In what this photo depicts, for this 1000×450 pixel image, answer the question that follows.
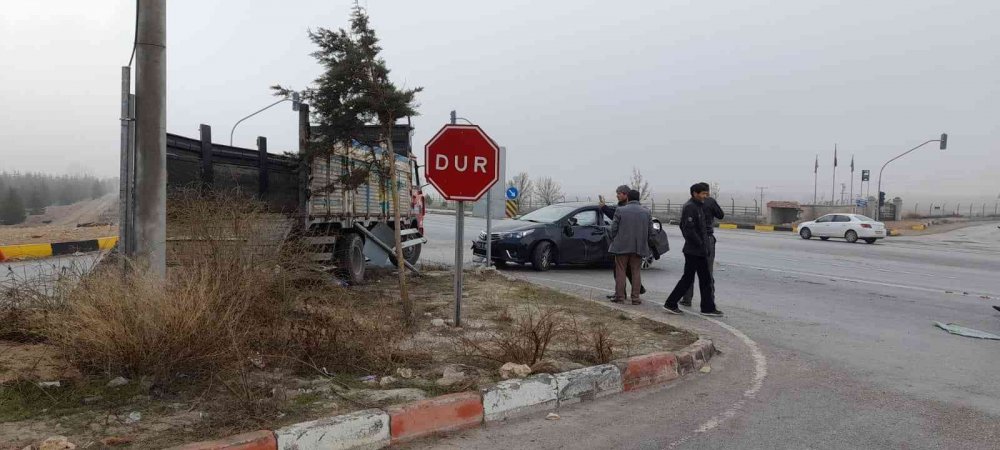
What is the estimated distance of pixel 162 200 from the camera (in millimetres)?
5770

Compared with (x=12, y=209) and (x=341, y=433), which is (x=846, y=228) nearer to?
(x=12, y=209)

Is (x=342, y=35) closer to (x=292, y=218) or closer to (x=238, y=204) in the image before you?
(x=238, y=204)

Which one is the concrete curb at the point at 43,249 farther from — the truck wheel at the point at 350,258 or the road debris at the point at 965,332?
the road debris at the point at 965,332

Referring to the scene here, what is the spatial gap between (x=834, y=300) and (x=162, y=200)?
9.76 meters

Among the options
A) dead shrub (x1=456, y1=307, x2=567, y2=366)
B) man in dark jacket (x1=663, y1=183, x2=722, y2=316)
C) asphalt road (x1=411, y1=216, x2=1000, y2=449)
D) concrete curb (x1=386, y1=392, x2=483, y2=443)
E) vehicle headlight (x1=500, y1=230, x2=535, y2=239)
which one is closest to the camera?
concrete curb (x1=386, y1=392, x2=483, y2=443)

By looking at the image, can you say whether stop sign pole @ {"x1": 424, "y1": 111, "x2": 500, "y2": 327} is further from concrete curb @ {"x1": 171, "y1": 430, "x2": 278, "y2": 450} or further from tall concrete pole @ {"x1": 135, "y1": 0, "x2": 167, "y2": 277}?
concrete curb @ {"x1": 171, "y1": 430, "x2": 278, "y2": 450}

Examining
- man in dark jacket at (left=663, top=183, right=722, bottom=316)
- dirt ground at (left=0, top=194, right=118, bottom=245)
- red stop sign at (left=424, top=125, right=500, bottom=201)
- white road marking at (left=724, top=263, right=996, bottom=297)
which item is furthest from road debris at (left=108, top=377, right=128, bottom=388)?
white road marking at (left=724, top=263, right=996, bottom=297)

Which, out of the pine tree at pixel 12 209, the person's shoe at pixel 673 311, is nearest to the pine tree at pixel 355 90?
the person's shoe at pixel 673 311

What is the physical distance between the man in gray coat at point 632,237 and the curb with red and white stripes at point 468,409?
3303mm

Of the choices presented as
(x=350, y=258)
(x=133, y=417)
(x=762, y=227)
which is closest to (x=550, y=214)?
(x=350, y=258)

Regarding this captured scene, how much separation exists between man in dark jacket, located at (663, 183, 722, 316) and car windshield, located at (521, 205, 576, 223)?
5.56 meters

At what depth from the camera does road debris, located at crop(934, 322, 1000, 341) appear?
7.71 meters

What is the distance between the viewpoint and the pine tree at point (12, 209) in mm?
17141

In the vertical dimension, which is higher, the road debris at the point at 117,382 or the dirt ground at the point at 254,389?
the road debris at the point at 117,382
